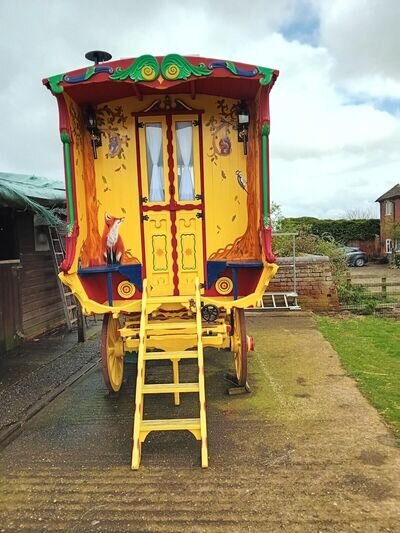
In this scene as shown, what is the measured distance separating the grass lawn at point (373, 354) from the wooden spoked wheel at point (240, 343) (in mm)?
1265

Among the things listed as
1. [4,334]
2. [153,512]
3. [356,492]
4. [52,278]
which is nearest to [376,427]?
[356,492]

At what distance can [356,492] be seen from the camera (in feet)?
9.73

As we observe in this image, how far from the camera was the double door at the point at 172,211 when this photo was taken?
4980 mm

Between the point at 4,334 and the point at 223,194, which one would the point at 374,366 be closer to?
the point at 223,194

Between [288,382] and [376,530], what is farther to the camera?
[288,382]

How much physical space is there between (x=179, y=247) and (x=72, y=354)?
3.00 metres

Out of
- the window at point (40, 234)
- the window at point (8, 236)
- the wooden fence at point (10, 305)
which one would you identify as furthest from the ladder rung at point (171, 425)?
the window at point (40, 234)

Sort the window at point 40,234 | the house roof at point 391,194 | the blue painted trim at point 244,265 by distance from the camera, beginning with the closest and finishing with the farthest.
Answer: the blue painted trim at point 244,265
the window at point 40,234
the house roof at point 391,194

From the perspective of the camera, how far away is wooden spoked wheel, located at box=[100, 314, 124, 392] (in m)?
4.80

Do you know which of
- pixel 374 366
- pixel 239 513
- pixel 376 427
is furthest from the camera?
pixel 374 366

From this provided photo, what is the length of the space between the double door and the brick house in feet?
91.0

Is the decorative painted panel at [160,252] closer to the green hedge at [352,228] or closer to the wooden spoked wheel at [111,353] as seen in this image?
the wooden spoked wheel at [111,353]

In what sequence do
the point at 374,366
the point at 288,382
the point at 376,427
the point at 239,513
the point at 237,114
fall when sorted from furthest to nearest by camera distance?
the point at 374,366
the point at 288,382
the point at 237,114
the point at 376,427
the point at 239,513

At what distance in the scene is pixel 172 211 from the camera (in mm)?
4980
